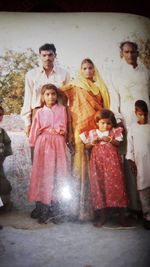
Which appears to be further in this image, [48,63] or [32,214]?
[48,63]

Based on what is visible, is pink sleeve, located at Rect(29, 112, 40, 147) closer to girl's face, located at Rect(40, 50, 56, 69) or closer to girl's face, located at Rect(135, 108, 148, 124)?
girl's face, located at Rect(40, 50, 56, 69)

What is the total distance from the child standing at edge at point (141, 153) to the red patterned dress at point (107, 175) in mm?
67

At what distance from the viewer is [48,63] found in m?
1.97

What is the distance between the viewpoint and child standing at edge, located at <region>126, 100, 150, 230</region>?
1.88m

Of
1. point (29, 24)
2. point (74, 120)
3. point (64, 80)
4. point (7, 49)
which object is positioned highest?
point (29, 24)

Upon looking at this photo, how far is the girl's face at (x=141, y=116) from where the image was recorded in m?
1.94

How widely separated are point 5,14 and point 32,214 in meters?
1.06

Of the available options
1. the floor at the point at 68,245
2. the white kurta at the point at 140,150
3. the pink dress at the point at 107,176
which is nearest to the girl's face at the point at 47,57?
the pink dress at the point at 107,176

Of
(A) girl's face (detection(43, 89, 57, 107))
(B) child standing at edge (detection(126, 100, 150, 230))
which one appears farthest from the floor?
(A) girl's face (detection(43, 89, 57, 107))

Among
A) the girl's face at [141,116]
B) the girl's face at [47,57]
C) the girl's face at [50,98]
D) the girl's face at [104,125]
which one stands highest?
the girl's face at [47,57]

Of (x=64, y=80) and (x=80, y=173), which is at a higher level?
(x=64, y=80)

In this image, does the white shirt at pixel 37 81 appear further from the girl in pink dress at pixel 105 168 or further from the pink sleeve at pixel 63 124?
the girl in pink dress at pixel 105 168
